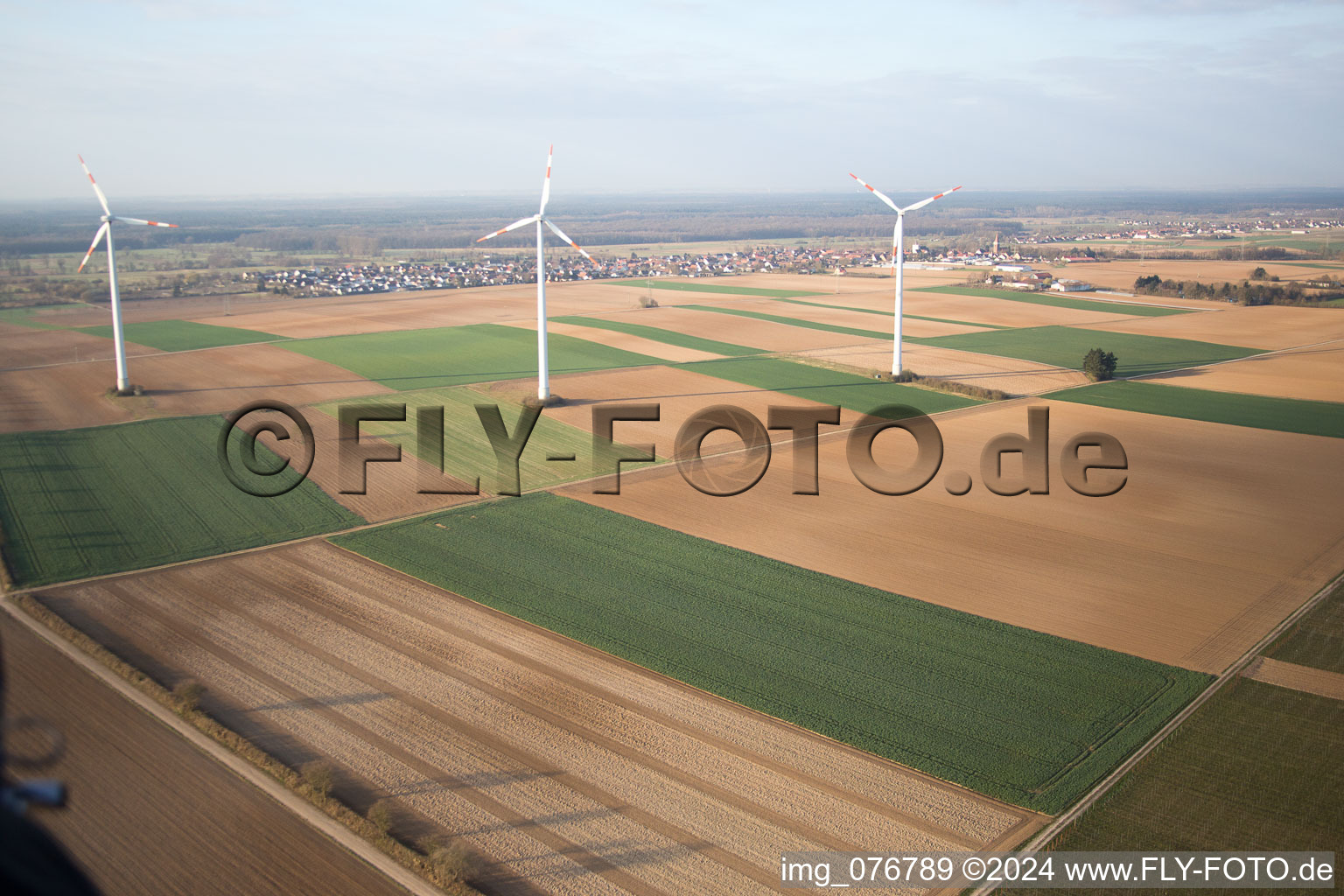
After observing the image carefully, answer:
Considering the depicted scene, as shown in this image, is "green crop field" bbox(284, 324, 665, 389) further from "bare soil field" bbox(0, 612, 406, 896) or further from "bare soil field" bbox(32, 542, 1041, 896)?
"bare soil field" bbox(0, 612, 406, 896)

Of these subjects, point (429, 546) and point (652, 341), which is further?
point (652, 341)

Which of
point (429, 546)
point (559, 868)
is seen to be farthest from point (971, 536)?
point (559, 868)

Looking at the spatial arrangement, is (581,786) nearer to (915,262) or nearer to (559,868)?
(559,868)

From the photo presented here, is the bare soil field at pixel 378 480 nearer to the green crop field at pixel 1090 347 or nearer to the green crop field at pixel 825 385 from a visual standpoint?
the green crop field at pixel 825 385

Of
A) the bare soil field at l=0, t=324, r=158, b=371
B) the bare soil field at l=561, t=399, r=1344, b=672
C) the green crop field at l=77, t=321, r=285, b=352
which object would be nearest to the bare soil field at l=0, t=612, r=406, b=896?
the bare soil field at l=561, t=399, r=1344, b=672

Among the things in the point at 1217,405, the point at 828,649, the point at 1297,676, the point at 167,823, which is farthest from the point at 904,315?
the point at 167,823

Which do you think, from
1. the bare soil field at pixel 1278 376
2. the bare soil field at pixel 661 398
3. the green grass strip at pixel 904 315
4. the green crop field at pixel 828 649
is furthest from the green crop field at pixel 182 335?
the bare soil field at pixel 1278 376

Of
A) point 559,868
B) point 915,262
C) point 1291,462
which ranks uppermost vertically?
point 915,262
